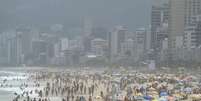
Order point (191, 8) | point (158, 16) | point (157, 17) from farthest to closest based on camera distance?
point (158, 16), point (157, 17), point (191, 8)

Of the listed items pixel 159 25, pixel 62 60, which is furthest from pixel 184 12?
pixel 62 60

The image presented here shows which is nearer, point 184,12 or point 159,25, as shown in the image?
point 184,12

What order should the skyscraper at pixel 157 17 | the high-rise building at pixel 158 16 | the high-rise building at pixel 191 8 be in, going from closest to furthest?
the high-rise building at pixel 191 8
the skyscraper at pixel 157 17
the high-rise building at pixel 158 16

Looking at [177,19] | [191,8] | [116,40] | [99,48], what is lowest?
[99,48]

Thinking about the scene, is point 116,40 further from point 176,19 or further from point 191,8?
point 191,8

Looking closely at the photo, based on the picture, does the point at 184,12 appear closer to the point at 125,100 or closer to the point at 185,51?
the point at 185,51

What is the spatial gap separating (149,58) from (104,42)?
7284 cm

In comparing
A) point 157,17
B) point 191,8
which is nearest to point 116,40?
point 157,17

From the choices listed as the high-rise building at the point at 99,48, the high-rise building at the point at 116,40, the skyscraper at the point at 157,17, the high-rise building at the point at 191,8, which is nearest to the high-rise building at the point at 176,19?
the high-rise building at the point at 191,8

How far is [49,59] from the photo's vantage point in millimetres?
195125

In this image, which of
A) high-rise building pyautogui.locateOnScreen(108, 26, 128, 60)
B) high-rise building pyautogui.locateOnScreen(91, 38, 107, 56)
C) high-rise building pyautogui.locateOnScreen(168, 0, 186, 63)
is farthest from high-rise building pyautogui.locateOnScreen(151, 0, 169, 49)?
high-rise building pyautogui.locateOnScreen(91, 38, 107, 56)

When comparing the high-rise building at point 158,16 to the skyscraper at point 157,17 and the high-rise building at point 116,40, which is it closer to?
the skyscraper at point 157,17

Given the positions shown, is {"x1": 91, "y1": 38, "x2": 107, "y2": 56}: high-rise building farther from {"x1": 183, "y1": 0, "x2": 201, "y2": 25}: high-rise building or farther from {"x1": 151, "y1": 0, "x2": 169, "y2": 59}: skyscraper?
{"x1": 183, "y1": 0, "x2": 201, "y2": 25}: high-rise building

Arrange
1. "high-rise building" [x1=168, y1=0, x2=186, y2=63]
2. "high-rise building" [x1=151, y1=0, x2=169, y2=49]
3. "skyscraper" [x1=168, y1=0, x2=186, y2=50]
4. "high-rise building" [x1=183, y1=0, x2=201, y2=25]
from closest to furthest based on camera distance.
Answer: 1. "high-rise building" [x1=183, y1=0, x2=201, y2=25]
2. "high-rise building" [x1=168, y1=0, x2=186, y2=63]
3. "skyscraper" [x1=168, y1=0, x2=186, y2=50]
4. "high-rise building" [x1=151, y1=0, x2=169, y2=49]
